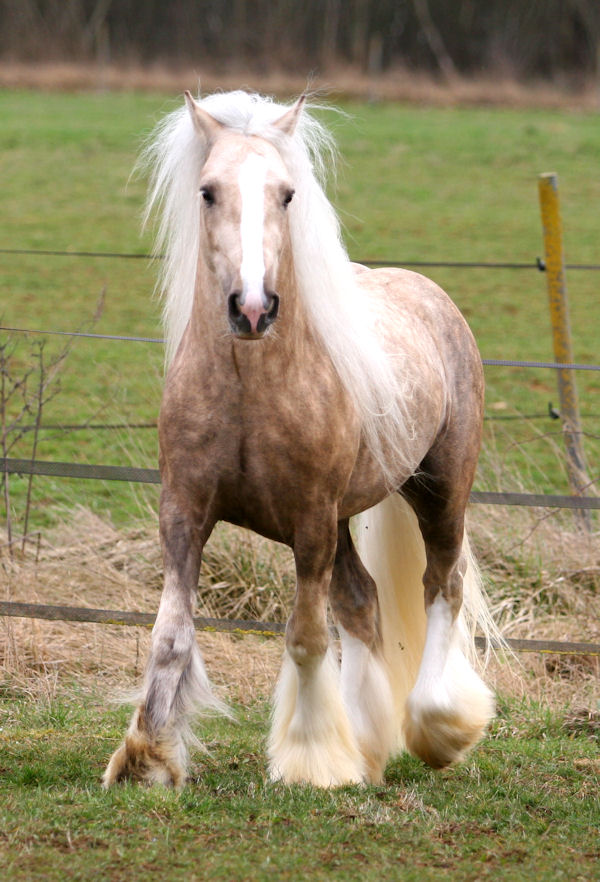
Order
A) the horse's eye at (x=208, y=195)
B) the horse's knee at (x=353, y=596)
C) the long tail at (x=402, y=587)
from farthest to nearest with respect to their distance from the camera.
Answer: the long tail at (x=402, y=587), the horse's knee at (x=353, y=596), the horse's eye at (x=208, y=195)

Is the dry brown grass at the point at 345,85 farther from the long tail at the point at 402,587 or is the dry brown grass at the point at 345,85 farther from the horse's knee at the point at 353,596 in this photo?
the horse's knee at the point at 353,596

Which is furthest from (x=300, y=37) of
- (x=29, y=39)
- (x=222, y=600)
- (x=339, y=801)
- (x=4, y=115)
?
(x=339, y=801)

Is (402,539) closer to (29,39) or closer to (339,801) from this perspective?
(339,801)

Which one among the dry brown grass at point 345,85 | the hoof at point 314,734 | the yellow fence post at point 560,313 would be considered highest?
the dry brown grass at point 345,85

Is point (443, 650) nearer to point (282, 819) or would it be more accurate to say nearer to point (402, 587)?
point (402, 587)

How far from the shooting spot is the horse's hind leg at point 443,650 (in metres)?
4.26

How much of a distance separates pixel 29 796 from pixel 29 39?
2870cm

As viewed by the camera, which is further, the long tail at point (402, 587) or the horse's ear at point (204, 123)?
the long tail at point (402, 587)

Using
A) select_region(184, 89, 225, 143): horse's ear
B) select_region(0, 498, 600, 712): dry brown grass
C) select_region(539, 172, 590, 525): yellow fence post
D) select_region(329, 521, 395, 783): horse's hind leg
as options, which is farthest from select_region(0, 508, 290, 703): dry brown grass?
select_region(184, 89, 225, 143): horse's ear

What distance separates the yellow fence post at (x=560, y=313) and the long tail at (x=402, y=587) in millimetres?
1787

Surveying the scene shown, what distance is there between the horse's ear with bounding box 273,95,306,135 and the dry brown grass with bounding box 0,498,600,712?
2.47 meters

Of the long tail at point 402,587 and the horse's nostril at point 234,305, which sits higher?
the horse's nostril at point 234,305

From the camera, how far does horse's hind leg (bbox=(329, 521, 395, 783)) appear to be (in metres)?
4.22

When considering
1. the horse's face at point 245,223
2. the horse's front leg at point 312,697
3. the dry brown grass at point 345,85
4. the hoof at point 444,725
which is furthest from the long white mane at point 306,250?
the dry brown grass at point 345,85
